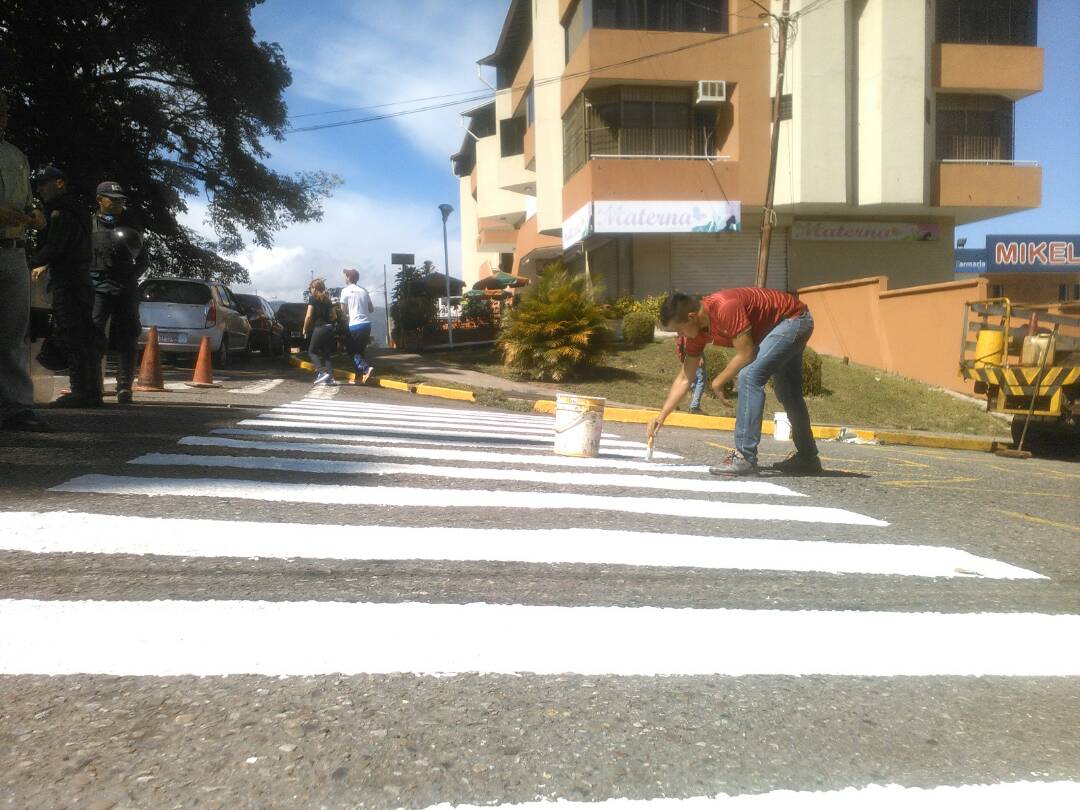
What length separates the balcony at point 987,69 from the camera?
27.7 m

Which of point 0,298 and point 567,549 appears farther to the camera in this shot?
point 0,298

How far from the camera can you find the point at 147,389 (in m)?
12.3

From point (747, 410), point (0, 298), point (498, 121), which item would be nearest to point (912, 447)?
point (747, 410)

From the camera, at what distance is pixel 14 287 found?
6918mm

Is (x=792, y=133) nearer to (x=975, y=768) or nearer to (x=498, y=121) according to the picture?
(x=498, y=121)

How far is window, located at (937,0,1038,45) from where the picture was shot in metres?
28.1

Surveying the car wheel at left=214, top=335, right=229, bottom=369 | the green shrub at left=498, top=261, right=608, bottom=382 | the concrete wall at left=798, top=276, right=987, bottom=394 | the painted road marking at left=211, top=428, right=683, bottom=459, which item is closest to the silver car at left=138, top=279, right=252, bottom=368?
the car wheel at left=214, top=335, right=229, bottom=369

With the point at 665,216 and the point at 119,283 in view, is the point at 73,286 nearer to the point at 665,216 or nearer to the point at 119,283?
the point at 119,283

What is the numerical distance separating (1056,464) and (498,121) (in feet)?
102

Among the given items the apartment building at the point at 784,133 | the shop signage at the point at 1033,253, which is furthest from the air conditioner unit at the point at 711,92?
the shop signage at the point at 1033,253

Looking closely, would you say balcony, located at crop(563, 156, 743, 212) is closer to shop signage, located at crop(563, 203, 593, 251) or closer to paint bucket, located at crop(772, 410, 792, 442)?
shop signage, located at crop(563, 203, 593, 251)

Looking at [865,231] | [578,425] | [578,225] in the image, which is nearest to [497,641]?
[578,425]

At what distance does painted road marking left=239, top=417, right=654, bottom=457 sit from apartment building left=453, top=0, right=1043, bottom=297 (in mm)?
16507

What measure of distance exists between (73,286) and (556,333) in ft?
36.9
